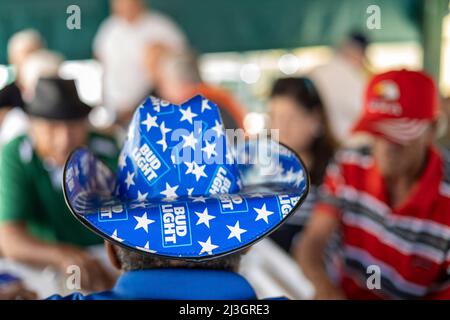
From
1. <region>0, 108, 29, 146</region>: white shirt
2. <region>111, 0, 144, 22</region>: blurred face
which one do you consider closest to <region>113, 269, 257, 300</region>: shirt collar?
<region>0, 108, 29, 146</region>: white shirt

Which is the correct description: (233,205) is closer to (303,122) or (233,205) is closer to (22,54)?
(303,122)

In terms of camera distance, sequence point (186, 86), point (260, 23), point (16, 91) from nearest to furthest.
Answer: point (16, 91)
point (186, 86)
point (260, 23)

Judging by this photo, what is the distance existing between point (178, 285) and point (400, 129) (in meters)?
0.84

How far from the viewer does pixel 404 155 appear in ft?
4.85

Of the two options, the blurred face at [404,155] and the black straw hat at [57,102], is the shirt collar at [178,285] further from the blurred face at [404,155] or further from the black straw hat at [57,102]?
the black straw hat at [57,102]

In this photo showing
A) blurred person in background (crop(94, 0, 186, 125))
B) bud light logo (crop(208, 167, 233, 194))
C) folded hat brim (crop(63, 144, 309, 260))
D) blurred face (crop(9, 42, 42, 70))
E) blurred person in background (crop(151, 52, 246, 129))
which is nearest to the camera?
folded hat brim (crop(63, 144, 309, 260))

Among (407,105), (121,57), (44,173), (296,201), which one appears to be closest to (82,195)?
(296,201)

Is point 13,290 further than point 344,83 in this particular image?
No

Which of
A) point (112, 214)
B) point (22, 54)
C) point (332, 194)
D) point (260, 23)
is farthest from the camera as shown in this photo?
point (260, 23)

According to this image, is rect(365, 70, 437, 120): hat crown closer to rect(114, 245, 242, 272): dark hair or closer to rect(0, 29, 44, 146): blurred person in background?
rect(114, 245, 242, 272): dark hair

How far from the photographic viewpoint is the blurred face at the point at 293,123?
7.14 feet

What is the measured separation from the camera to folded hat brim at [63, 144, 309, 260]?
80cm

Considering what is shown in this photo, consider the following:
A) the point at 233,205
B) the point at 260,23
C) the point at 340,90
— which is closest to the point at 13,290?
the point at 233,205

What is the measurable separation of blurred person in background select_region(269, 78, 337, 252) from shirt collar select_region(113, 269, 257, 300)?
4.30ft
